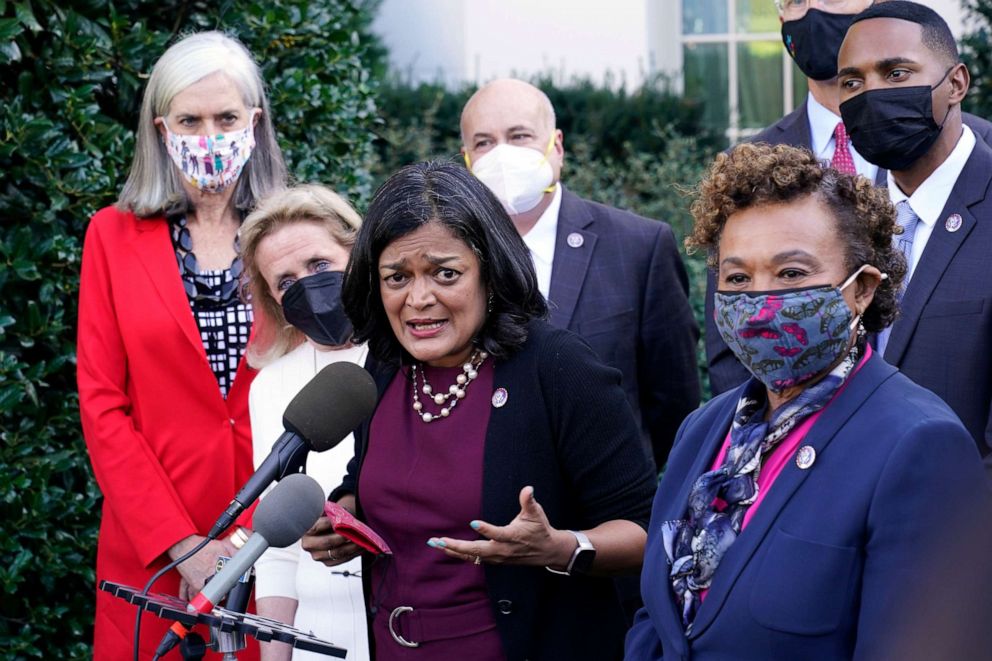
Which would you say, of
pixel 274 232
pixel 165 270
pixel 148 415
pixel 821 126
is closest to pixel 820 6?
pixel 821 126

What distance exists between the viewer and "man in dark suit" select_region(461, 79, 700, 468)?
16.7ft

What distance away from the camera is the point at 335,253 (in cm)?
457

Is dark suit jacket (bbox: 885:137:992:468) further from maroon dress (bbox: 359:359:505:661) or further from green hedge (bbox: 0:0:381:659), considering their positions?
green hedge (bbox: 0:0:381:659)

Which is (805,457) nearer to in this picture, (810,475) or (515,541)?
(810,475)

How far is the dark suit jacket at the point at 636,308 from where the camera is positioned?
507cm

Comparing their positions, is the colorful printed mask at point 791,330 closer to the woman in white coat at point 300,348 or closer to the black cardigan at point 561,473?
the black cardigan at point 561,473

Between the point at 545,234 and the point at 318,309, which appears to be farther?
the point at 545,234

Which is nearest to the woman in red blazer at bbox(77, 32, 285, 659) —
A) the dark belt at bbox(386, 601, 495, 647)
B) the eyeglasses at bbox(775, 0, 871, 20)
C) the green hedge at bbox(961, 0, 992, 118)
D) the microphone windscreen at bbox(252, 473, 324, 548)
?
the dark belt at bbox(386, 601, 495, 647)

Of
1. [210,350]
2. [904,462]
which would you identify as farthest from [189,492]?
[904,462]

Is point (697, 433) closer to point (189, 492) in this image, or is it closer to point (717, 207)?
point (717, 207)

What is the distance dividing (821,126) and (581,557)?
2121mm

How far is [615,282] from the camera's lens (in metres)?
5.12

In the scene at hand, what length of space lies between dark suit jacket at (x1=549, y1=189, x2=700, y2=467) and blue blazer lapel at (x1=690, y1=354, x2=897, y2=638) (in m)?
2.08

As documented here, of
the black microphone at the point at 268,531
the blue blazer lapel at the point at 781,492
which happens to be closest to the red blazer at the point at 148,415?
the black microphone at the point at 268,531
